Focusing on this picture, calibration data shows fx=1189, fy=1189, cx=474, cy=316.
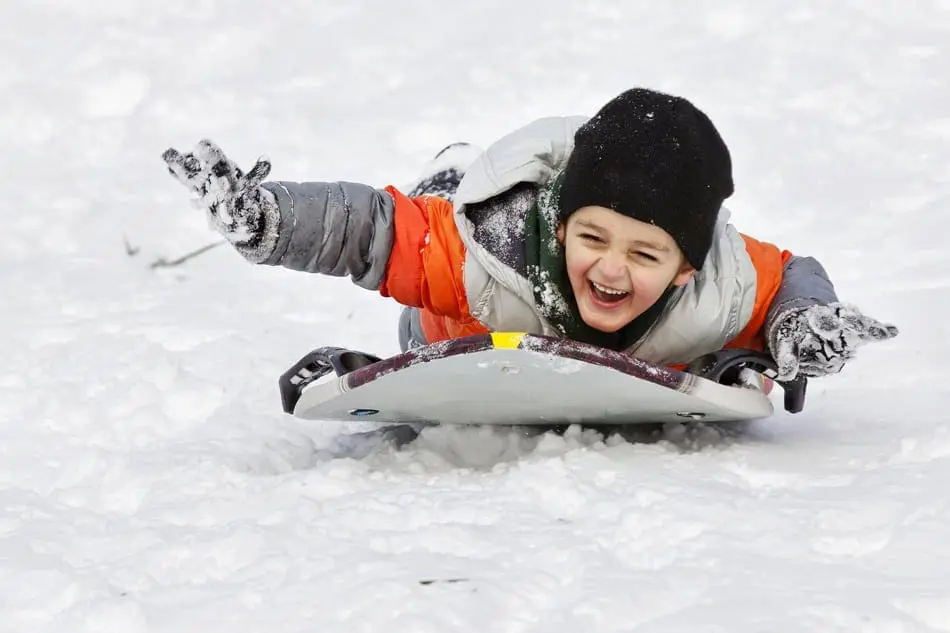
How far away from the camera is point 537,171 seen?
2.39 meters

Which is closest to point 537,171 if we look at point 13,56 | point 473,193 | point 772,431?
point 473,193

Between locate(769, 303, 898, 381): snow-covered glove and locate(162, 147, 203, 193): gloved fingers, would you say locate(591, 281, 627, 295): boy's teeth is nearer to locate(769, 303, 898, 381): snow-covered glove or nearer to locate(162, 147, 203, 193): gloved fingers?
locate(769, 303, 898, 381): snow-covered glove

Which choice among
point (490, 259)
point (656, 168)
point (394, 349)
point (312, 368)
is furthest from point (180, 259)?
point (656, 168)

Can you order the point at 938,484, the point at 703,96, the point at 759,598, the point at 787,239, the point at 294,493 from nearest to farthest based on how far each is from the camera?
the point at 759,598, the point at 938,484, the point at 294,493, the point at 787,239, the point at 703,96

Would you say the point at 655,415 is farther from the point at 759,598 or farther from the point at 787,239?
the point at 787,239

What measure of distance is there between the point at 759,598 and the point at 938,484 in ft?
1.68

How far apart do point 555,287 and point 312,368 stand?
21.9 inches

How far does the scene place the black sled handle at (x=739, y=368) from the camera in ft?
7.52

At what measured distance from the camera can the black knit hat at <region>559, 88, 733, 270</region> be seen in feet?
7.10

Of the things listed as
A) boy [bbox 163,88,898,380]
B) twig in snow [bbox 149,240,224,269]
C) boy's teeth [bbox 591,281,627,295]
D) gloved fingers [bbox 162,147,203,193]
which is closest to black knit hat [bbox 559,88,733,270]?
boy [bbox 163,88,898,380]

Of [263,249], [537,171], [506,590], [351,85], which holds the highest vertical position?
[351,85]

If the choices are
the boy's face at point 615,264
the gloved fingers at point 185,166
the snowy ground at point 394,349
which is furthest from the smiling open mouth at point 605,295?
the gloved fingers at point 185,166

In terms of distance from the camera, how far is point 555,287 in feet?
7.59

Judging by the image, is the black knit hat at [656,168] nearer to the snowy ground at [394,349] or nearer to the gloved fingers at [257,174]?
the snowy ground at [394,349]
